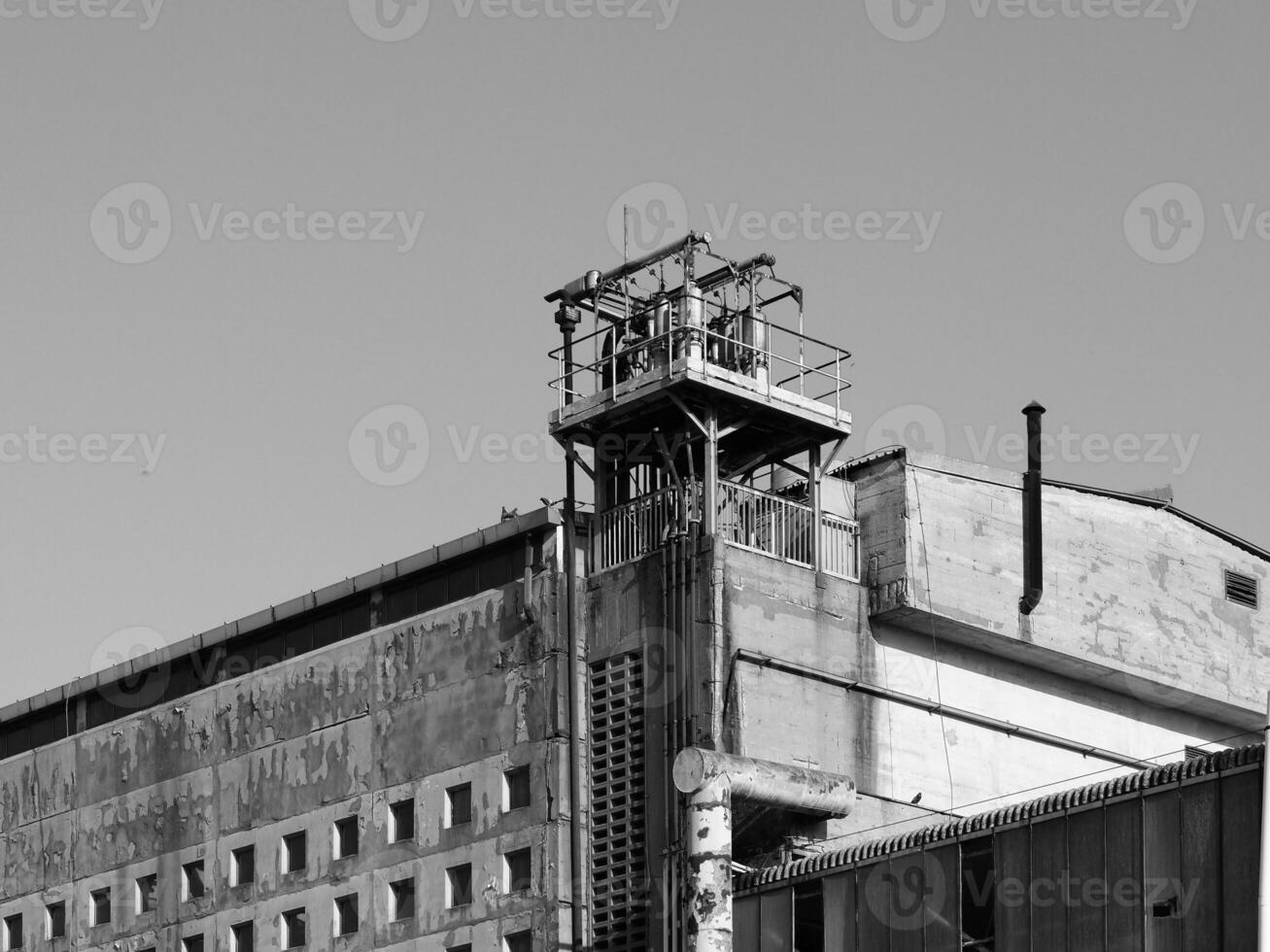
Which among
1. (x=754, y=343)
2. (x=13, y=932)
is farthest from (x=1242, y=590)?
(x=13, y=932)

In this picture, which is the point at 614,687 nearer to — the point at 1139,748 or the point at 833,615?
the point at 833,615

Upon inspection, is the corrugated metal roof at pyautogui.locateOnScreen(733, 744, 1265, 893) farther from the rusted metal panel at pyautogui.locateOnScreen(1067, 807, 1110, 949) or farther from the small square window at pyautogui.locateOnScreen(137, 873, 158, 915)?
the small square window at pyautogui.locateOnScreen(137, 873, 158, 915)

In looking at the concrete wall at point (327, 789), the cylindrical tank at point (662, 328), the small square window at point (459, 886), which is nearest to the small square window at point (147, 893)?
the concrete wall at point (327, 789)

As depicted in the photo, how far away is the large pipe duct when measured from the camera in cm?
5578

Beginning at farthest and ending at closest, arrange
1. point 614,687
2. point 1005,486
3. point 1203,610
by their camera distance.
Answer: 1. point 1203,610
2. point 1005,486
3. point 614,687

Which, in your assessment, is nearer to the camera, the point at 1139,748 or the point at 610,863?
the point at 610,863

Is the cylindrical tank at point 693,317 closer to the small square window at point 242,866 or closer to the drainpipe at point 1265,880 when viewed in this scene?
the small square window at point 242,866

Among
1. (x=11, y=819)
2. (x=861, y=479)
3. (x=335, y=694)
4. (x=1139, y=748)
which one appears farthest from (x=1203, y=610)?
(x=11, y=819)

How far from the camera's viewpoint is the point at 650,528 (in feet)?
174

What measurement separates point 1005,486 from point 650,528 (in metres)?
8.43

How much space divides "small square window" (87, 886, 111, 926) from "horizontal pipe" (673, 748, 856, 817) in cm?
2124

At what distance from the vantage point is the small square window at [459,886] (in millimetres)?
54312

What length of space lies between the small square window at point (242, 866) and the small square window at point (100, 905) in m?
5.14

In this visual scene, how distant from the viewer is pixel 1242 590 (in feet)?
200
